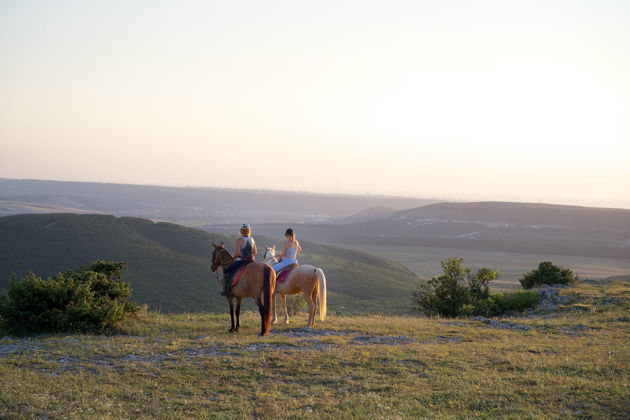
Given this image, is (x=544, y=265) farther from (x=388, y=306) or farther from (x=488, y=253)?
(x=488, y=253)

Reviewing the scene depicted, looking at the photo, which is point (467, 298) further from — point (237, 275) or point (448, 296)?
point (237, 275)

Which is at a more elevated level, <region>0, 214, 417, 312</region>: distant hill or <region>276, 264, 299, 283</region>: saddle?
<region>276, 264, 299, 283</region>: saddle

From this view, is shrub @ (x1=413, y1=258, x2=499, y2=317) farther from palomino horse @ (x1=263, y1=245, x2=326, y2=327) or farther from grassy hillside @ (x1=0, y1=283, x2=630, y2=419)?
palomino horse @ (x1=263, y1=245, x2=326, y2=327)

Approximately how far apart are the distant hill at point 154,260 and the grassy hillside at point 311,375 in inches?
1132

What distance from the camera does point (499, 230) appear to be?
145 m

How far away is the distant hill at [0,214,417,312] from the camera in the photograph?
46.3m

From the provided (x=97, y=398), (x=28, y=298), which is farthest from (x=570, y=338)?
(x=28, y=298)

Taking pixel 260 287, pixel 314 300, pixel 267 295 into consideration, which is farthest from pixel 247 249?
pixel 314 300

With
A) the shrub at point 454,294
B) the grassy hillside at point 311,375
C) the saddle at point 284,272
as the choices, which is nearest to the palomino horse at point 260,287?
the grassy hillside at point 311,375

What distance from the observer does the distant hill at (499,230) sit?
395 feet

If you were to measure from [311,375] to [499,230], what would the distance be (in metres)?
145

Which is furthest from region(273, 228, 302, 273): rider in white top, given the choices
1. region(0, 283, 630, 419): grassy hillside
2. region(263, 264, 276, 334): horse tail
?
region(0, 283, 630, 419): grassy hillside

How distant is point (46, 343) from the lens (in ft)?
37.1

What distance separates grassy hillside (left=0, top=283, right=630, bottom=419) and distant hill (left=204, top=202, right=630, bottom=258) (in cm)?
11040
